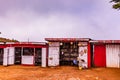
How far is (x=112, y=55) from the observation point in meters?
26.4

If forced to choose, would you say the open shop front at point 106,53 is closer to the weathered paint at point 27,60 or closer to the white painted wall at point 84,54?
the white painted wall at point 84,54

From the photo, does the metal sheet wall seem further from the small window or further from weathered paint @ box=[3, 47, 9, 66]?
weathered paint @ box=[3, 47, 9, 66]

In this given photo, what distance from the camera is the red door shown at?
26.9 metres

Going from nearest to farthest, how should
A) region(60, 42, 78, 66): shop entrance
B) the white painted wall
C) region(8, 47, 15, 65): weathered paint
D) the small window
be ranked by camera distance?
1. the white painted wall
2. region(60, 42, 78, 66): shop entrance
3. region(8, 47, 15, 65): weathered paint
4. the small window

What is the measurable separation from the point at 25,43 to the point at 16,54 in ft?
6.60

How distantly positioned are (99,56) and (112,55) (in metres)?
1.56

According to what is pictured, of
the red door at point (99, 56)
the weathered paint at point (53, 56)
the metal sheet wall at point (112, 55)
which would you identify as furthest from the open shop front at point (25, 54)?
the metal sheet wall at point (112, 55)

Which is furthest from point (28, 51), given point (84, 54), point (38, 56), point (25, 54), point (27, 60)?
point (84, 54)

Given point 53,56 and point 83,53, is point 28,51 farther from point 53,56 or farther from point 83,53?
point 83,53

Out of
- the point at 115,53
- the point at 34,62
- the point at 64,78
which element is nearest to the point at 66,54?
the point at 34,62

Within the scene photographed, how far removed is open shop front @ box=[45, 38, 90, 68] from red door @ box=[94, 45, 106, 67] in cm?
115

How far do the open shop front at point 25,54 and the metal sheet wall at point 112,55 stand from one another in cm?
799

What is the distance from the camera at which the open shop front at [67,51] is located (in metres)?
26.9

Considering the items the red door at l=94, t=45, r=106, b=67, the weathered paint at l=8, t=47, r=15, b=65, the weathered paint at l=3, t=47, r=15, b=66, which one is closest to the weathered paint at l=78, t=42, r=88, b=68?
the red door at l=94, t=45, r=106, b=67
